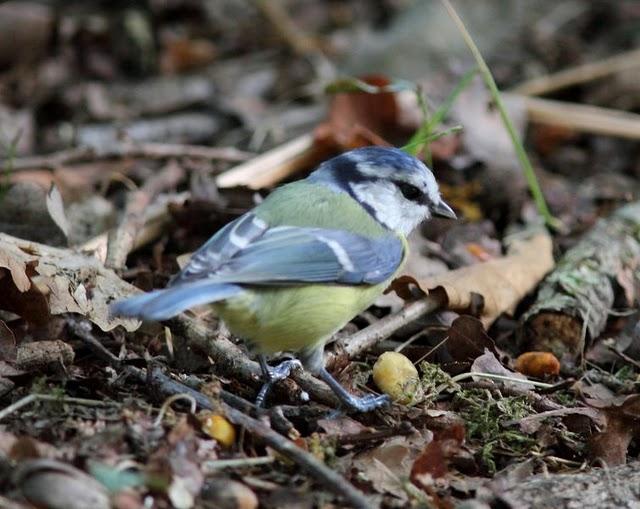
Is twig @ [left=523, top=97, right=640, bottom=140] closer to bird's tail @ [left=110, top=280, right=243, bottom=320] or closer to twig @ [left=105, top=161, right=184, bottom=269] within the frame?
twig @ [left=105, top=161, right=184, bottom=269]

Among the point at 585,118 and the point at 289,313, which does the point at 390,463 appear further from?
the point at 585,118

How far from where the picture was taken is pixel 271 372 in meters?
2.39

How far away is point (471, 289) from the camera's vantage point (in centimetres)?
279

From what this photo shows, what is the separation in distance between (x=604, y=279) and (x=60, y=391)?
166 centimetres

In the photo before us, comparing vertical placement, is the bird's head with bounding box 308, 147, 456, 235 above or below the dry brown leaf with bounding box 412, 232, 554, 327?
above

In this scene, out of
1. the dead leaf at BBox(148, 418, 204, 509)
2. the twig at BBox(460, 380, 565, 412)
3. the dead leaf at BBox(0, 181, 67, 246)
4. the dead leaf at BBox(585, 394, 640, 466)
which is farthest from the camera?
the dead leaf at BBox(0, 181, 67, 246)

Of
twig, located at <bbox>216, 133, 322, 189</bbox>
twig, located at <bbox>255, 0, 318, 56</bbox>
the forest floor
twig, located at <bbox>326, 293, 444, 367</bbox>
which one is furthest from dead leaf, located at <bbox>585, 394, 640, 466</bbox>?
twig, located at <bbox>255, 0, 318, 56</bbox>

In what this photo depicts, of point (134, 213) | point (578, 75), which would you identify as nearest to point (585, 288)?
point (134, 213)

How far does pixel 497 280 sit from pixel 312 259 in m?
0.82

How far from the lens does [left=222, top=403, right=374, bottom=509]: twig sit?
179 centimetres

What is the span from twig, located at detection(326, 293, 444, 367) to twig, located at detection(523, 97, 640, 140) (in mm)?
1707

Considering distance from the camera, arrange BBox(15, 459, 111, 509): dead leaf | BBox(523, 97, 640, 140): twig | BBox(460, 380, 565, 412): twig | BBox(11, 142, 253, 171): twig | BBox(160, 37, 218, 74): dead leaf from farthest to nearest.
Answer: BBox(160, 37, 218, 74): dead leaf, BBox(523, 97, 640, 140): twig, BBox(11, 142, 253, 171): twig, BBox(460, 380, 565, 412): twig, BBox(15, 459, 111, 509): dead leaf

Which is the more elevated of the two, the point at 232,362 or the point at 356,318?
the point at 232,362

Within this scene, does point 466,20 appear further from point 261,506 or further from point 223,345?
point 261,506
